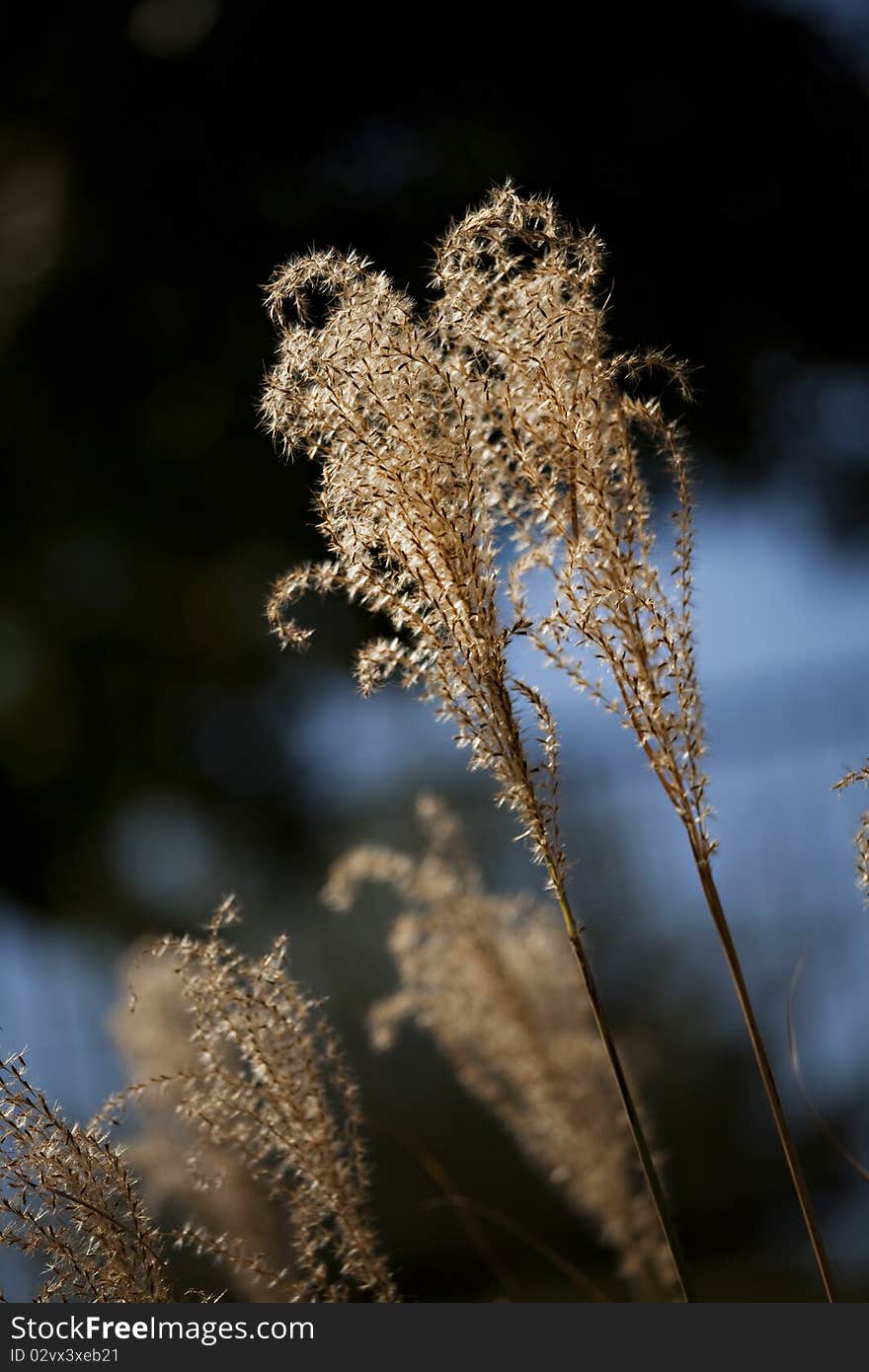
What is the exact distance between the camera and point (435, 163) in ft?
6.97

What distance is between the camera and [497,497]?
22.1 inches

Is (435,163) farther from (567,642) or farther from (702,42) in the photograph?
(567,642)

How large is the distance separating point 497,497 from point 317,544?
169cm

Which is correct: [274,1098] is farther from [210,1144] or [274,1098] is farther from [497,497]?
[497,497]

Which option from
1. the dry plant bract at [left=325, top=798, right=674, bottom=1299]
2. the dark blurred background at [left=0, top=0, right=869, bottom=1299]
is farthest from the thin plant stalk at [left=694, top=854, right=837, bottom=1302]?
the dark blurred background at [left=0, top=0, right=869, bottom=1299]

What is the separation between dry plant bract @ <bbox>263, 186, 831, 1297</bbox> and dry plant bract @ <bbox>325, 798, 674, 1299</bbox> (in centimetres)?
37

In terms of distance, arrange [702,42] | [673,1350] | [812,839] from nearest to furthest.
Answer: [673,1350], [812,839], [702,42]

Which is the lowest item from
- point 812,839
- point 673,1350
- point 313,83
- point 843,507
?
point 673,1350

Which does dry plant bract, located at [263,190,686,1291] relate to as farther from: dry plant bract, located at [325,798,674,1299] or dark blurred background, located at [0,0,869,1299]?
dark blurred background, located at [0,0,869,1299]

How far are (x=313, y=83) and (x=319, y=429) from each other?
1949 millimetres

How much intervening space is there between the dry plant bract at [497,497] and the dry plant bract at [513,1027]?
1.23 feet

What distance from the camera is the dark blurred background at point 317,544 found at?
181cm

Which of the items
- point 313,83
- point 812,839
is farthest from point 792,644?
point 313,83

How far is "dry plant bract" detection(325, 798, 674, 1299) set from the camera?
88cm
